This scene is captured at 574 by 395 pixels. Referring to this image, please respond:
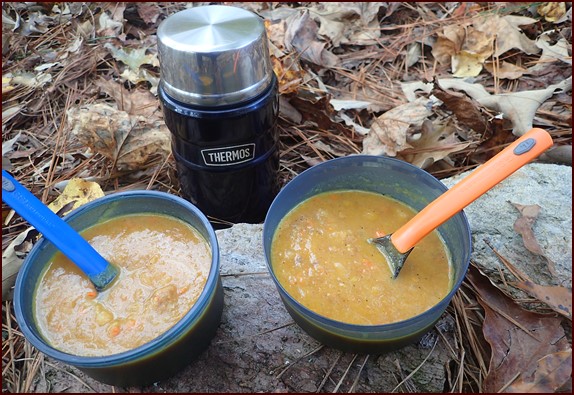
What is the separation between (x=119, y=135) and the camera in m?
1.87

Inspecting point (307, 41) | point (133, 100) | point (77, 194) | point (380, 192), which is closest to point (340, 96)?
point (307, 41)

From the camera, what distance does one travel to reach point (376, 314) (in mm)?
1239

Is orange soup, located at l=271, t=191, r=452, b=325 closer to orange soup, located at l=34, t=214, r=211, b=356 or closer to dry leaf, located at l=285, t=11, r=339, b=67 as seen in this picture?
orange soup, located at l=34, t=214, r=211, b=356

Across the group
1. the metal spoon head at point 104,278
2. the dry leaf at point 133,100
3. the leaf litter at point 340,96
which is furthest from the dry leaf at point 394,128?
the metal spoon head at point 104,278

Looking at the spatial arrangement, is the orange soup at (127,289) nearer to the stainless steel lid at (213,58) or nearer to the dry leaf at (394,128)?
the stainless steel lid at (213,58)

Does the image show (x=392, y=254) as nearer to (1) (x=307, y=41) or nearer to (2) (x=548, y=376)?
(2) (x=548, y=376)

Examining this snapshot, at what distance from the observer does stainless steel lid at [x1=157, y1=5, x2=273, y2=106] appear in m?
1.32

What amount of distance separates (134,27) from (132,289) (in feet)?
6.13

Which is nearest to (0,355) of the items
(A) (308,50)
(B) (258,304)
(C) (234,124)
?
(B) (258,304)

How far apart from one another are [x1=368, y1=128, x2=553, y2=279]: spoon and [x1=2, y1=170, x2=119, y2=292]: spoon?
0.76 m

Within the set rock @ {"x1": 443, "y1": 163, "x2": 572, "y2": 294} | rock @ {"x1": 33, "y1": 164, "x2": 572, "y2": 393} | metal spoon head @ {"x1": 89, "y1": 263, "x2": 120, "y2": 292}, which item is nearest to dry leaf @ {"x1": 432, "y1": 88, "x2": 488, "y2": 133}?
rock @ {"x1": 443, "y1": 163, "x2": 572, "y2": 294}

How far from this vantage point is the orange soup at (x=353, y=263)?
49.4 inches

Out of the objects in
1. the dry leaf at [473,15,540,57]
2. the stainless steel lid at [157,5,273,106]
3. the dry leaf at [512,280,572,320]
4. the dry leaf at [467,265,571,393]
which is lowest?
the dry leaf at [467,265,571,393]

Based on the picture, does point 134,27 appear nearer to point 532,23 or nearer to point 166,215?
point 166,215
